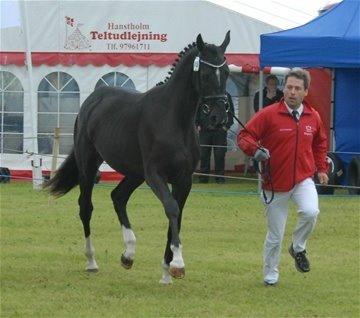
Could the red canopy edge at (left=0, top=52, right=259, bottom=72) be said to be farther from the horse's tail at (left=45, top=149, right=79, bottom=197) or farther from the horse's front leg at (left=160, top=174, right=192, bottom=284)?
the horse's front leg at (left=160, top=174, right=192, bottom=284)

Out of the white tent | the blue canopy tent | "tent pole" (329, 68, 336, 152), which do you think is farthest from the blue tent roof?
the white tent

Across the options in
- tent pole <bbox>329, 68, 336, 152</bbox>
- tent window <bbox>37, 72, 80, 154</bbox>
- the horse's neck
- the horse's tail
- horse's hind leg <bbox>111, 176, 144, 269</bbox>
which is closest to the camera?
the horse's neck

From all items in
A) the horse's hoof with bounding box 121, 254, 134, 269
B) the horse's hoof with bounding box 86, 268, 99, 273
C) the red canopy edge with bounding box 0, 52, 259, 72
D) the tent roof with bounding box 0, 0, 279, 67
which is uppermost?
the tent roof with bounding box 0, 0, 279, 67

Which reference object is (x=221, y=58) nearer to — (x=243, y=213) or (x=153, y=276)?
(x=153, y=276)

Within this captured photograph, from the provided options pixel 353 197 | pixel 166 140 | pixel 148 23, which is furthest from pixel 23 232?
pixel 148 23

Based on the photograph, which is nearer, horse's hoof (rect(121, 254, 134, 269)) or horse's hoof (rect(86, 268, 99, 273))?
horse's hoof (rect(121, 254, 134, 269))

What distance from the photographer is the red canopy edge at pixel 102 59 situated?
66.3 feet

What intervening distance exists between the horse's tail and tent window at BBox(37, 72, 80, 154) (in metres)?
9.70

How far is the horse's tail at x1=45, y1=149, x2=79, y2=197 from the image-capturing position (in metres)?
11.0

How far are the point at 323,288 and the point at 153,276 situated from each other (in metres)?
1.58

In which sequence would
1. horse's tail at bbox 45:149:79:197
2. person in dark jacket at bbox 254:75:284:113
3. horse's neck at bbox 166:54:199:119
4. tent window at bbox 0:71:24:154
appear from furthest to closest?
tent window at bbox 0:71:24:154 → person in dark jacket at bbox 254:75:284:113 → horse's tail at bbox 45:149:79:197 → horse's neck at bbox 166:54:199:119

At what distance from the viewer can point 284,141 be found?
877cm

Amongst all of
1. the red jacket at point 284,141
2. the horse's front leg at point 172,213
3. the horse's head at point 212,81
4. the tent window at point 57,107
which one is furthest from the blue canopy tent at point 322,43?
the horse's front leg at point 172,213

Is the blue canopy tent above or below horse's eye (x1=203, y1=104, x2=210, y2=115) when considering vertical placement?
above
